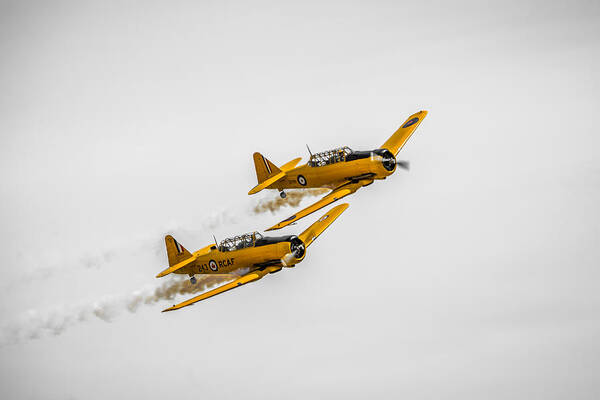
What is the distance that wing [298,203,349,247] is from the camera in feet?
89.2

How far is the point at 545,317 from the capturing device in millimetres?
54469

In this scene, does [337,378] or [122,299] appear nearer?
[122,299]

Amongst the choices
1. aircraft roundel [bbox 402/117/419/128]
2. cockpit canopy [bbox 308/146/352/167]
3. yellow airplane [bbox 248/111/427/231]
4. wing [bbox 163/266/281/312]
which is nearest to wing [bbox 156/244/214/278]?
wing [bbox 163/266/281/312]

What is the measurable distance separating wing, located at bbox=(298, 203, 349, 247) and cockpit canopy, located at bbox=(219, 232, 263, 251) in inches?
87.2

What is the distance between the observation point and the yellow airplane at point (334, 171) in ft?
101

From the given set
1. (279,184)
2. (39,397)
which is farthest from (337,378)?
(39,397)

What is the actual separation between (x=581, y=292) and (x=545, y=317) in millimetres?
4931

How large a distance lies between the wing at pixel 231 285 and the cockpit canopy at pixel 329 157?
8.33m

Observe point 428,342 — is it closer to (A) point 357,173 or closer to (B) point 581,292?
(B) point 581,292

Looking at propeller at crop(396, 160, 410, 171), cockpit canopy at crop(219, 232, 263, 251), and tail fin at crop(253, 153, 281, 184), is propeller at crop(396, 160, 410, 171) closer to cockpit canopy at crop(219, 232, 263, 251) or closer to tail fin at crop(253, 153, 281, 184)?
tail fin at crop(253, 153, 281, 184)

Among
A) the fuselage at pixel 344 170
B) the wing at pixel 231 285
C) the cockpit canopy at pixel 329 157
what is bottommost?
the wing at pixel 231 285

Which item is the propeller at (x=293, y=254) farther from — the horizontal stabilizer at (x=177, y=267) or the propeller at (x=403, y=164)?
the propeller at (x=403, y=164)

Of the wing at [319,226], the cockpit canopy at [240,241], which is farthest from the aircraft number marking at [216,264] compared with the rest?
the wing at [319,226]

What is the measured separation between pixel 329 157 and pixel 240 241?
7.93m
